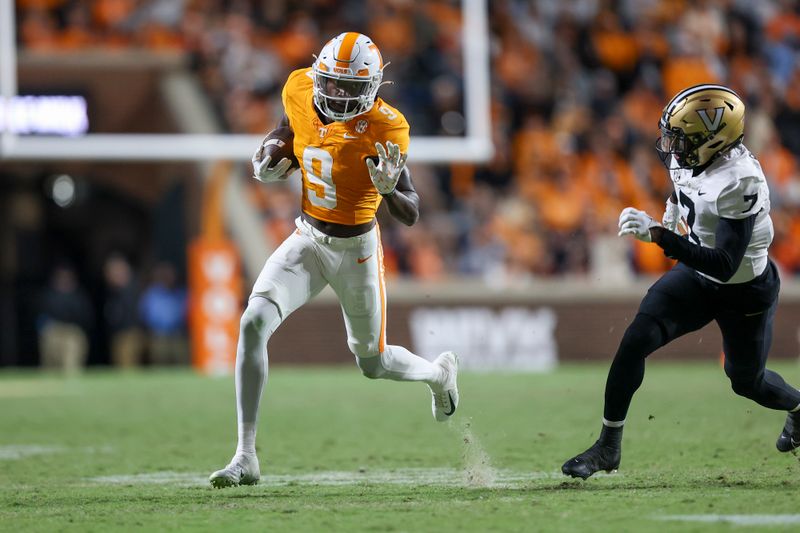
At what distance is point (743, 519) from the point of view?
465cm

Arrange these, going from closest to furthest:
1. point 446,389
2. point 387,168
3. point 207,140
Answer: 1. point 387,168
2. point 446,389
3. point 207,140

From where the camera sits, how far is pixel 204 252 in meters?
15.3

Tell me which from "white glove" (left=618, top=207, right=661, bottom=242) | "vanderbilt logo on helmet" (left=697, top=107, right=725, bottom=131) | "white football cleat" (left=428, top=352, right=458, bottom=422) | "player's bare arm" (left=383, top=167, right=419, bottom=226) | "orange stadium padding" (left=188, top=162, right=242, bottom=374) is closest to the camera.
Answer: "white glove" (left=618, top=207, right=661, bottom=242)

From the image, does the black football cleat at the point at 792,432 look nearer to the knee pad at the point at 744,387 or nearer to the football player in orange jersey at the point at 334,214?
the knee pad at the point at 744,387

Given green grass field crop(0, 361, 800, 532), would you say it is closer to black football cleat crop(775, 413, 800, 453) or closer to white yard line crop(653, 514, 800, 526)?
white yard line crop(653, 514, 800, 526)

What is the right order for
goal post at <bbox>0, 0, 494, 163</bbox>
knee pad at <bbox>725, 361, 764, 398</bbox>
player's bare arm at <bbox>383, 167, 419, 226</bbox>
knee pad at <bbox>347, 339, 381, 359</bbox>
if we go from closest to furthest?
1. player's bare arm at <bbox>383, 167, 419, 226</bbox>
2. knee pad at <bbox>725, 361, 764, 398</bbox>
3. knee pad at <bbox>347, 339, 381, 359</bbox>
4. goal post at <bbox>0, 0, 494, 163</bbox>

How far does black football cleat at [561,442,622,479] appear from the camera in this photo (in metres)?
5.72

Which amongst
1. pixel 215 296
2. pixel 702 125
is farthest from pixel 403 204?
pixel 215 296

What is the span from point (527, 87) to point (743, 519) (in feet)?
40.0

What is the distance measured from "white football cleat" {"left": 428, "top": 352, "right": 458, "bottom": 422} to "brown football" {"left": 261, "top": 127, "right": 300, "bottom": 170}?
1.27m

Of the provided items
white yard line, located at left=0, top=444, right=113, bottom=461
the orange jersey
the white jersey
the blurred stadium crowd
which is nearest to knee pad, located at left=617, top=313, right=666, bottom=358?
the white jersey

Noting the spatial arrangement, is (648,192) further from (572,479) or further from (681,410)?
(572,479)

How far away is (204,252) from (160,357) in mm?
3093

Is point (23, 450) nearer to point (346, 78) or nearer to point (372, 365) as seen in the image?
point (372, 365)
